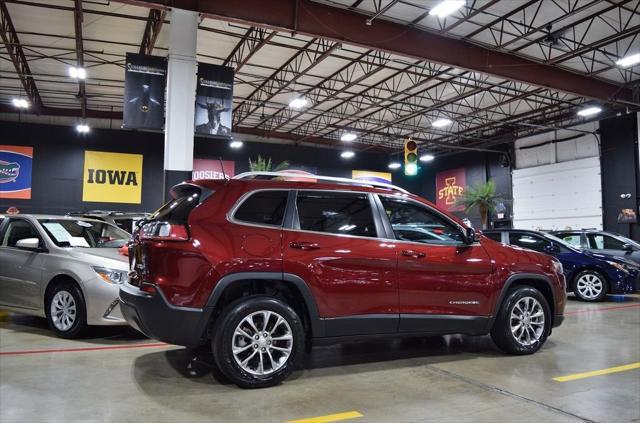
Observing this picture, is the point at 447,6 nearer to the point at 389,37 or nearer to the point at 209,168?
the point at 389,37

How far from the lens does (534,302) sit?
482 centimetres

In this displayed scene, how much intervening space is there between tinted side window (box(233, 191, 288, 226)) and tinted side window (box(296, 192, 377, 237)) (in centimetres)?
17

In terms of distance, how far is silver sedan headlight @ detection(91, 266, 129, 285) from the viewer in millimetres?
5082

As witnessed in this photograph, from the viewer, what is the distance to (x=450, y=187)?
98.0 ft

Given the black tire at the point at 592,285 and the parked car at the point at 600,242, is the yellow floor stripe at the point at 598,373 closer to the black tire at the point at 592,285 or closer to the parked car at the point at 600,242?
the black tire at the point at 592,285

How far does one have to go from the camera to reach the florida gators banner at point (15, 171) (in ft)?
69.8

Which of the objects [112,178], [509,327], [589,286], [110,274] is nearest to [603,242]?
[589,286]

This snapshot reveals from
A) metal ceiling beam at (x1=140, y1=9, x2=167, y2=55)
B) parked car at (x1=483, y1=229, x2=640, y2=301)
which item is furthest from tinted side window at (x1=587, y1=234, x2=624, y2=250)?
metal ceiling beam at (x1=140, y1=9, x2=167, y2=55)

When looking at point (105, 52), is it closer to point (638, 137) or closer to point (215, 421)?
point (215, 421)

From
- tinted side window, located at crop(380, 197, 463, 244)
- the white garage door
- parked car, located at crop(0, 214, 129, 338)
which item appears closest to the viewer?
tinted side window, located at crop(380, 197, 463, 244)

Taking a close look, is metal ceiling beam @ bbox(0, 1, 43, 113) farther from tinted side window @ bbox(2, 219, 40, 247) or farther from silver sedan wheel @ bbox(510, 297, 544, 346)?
silver sedan wheel @ bbox(510, 297, 544, 346)

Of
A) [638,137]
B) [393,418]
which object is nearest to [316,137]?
[638,137]

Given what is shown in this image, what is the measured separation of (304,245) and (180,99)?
7.21m

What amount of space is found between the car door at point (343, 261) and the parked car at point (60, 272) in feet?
7.87
